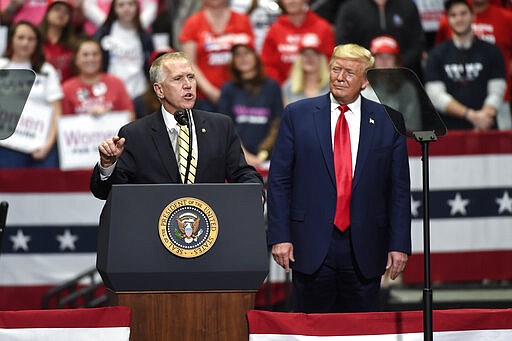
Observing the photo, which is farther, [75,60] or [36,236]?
[75,60]

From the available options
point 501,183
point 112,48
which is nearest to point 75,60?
point 112,48

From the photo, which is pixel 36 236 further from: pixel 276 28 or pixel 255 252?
pixel 255 252

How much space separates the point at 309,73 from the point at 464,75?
1397 mm

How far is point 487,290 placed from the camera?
9266 millimetres

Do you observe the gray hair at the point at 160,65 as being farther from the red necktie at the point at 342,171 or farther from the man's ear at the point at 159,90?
the red necktie at the point at 342,171

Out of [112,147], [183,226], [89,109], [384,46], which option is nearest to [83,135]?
[89,109]

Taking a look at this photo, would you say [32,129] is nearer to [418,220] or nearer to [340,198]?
[418,220]

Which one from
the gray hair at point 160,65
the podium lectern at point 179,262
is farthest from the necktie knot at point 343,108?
the podium lectern at point 179,262

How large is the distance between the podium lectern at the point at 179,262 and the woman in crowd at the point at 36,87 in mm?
5166

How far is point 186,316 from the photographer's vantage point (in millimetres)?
5055

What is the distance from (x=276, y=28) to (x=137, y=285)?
19.8ft

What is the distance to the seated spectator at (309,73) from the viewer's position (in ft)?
33.4

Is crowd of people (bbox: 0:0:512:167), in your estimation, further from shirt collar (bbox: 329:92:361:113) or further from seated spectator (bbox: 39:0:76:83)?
shirt collar (bbox: 329:92:361:113)

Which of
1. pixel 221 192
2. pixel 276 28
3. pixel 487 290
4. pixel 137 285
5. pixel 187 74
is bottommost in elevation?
pixel 487 290
